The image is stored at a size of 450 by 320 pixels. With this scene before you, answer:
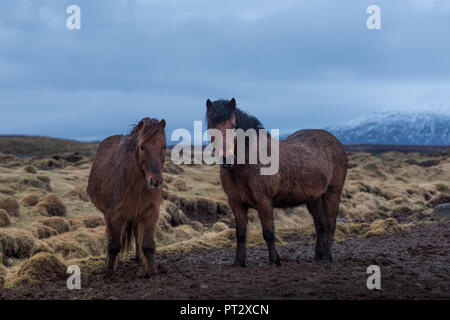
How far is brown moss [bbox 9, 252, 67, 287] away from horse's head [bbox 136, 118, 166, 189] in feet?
10.2

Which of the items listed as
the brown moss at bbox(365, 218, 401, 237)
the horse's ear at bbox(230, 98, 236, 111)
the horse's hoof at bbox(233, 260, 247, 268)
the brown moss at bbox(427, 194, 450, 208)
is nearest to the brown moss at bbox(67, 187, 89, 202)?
the horse's hoof at bbox(233, 260, 247, 268)

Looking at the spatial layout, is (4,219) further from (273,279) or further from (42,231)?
(273,279)

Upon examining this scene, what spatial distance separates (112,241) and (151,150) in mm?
2089

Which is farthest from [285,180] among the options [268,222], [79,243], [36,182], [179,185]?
[179,185]

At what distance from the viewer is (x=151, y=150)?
24.6 ft

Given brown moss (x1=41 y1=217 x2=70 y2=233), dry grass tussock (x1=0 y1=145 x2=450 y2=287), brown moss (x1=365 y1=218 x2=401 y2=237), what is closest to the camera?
dry grass tussock (x1=0 y1=145 x2=450 y2=287)

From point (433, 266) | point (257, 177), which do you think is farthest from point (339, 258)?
point (257, 177)

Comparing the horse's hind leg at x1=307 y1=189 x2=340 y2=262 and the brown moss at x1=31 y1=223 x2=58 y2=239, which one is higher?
the horse's hind leg at x1=307 y1=189 x2=340 y2=262

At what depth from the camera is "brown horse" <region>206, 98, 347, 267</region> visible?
8977mm

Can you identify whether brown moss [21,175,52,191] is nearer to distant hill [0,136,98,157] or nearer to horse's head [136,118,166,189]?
horse's head [136,118,166,189]

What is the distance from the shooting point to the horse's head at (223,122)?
8234mm

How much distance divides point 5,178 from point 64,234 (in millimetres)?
7187
